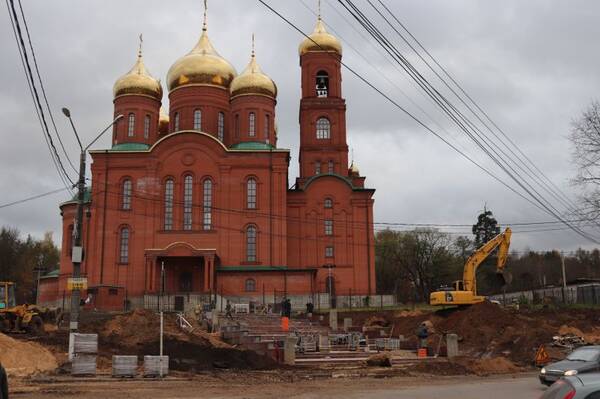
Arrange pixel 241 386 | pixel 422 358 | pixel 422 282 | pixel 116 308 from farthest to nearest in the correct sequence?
pixel 422 282, pixel 116 308, pixel 422 358, pixel 241 386

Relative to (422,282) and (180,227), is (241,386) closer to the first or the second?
(180,227)

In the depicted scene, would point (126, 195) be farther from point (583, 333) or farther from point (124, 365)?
point (583, 333)

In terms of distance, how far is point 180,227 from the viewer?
4806 cm

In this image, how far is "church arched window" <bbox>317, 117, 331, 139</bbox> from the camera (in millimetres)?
55000

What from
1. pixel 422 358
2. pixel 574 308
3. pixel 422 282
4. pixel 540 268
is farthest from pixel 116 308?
pixel 540 268

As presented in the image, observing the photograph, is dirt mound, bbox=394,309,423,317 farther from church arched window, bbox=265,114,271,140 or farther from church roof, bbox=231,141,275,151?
church arched window, bbox=265,114,271,140

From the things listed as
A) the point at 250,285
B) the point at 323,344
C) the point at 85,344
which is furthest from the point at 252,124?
the point at 85,344

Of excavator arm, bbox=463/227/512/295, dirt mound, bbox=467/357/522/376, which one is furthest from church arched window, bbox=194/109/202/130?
dirt mound, bbox=467/357/522/376

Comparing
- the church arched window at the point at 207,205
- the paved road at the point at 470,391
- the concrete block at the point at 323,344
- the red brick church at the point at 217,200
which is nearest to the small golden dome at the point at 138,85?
the red brick church at the point at 217,200

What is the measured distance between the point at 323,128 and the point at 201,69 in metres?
11.0

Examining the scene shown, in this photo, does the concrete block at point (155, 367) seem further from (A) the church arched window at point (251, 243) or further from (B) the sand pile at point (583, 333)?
(A) the church arched window at point (251, 243)

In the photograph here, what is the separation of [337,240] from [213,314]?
18.3m

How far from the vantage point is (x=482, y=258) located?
36.2 meters

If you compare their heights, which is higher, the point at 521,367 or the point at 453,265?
the point at 453,265
